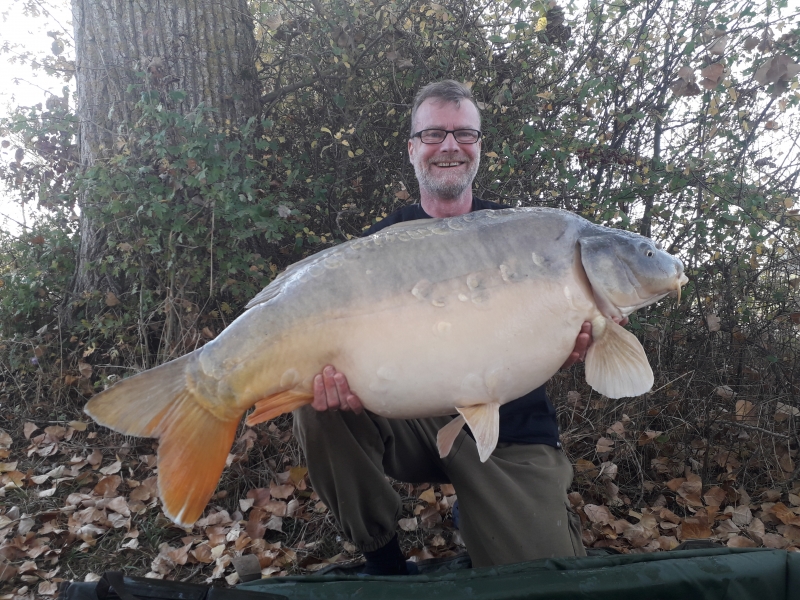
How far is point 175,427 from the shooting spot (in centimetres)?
120

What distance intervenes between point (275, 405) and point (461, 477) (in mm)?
647

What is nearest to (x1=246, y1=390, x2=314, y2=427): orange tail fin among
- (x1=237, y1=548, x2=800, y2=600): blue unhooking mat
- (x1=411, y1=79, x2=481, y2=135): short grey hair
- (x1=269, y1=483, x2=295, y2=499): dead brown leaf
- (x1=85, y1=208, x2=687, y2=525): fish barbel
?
(x1=85, y1=208, x2=687, y2=525): fish barbel

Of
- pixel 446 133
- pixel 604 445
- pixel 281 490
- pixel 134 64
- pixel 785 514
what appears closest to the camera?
pixel 785 514

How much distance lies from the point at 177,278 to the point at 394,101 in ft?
4.86

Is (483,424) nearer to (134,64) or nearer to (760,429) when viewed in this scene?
(760,429)

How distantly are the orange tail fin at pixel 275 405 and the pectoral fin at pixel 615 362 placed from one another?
27.4 inches

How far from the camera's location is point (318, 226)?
118 inches

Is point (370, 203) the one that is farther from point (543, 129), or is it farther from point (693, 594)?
point (693, 594)

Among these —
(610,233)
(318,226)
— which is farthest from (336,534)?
(318,226)

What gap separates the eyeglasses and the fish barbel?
86 cm

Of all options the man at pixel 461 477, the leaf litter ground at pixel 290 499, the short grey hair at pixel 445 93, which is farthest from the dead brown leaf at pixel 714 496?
the short grey hair at pixel 445 93

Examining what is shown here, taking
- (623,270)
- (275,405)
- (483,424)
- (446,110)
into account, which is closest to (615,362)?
(623,270)

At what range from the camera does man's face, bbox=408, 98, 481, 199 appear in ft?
6.82

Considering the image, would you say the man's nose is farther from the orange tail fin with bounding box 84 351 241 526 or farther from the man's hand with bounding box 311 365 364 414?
the orange tail fin with bounding box 84 351 241 526
